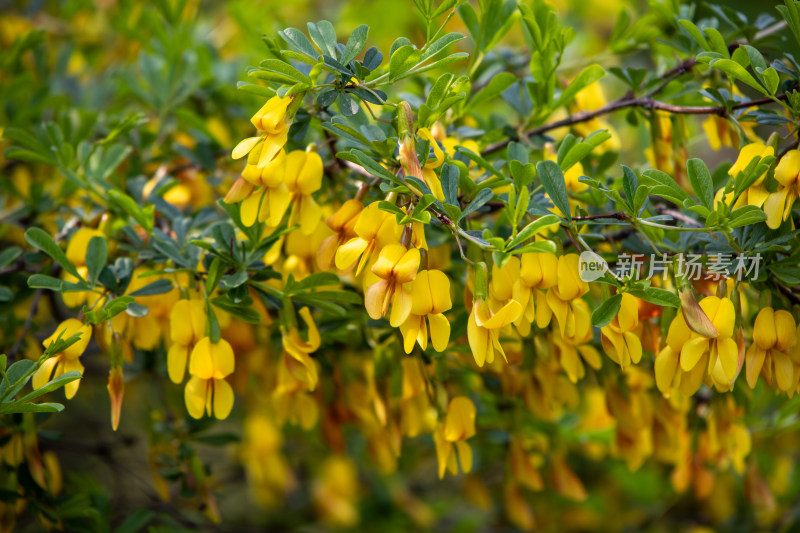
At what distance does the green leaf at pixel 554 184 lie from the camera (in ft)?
2.47

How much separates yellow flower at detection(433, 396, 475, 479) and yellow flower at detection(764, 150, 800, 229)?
454 millimetres

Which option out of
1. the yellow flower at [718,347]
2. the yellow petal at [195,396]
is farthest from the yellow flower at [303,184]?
the yellow flower at [718,347]

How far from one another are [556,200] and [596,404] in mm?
848

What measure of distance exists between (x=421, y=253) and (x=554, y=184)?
0.57 ft

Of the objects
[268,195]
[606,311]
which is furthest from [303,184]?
[606,311]

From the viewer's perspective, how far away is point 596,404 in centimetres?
147

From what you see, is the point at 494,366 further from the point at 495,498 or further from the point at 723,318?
the point at 495,498

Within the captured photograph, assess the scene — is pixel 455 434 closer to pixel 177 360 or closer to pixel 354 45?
pixel 177 360

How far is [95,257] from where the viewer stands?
0.85 m

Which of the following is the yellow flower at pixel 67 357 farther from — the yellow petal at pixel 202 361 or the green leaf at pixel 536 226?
the green leaf at pixel 536 226

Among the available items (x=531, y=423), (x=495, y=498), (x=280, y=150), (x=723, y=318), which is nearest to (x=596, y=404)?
(x=531, y=423)

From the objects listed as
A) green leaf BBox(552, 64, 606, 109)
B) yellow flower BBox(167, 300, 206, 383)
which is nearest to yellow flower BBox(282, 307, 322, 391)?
yellow flower BBox(167, 300, 206, 383)

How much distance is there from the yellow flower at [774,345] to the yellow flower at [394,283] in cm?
42

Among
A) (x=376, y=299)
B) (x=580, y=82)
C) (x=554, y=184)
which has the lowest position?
(x=376, y=299)
